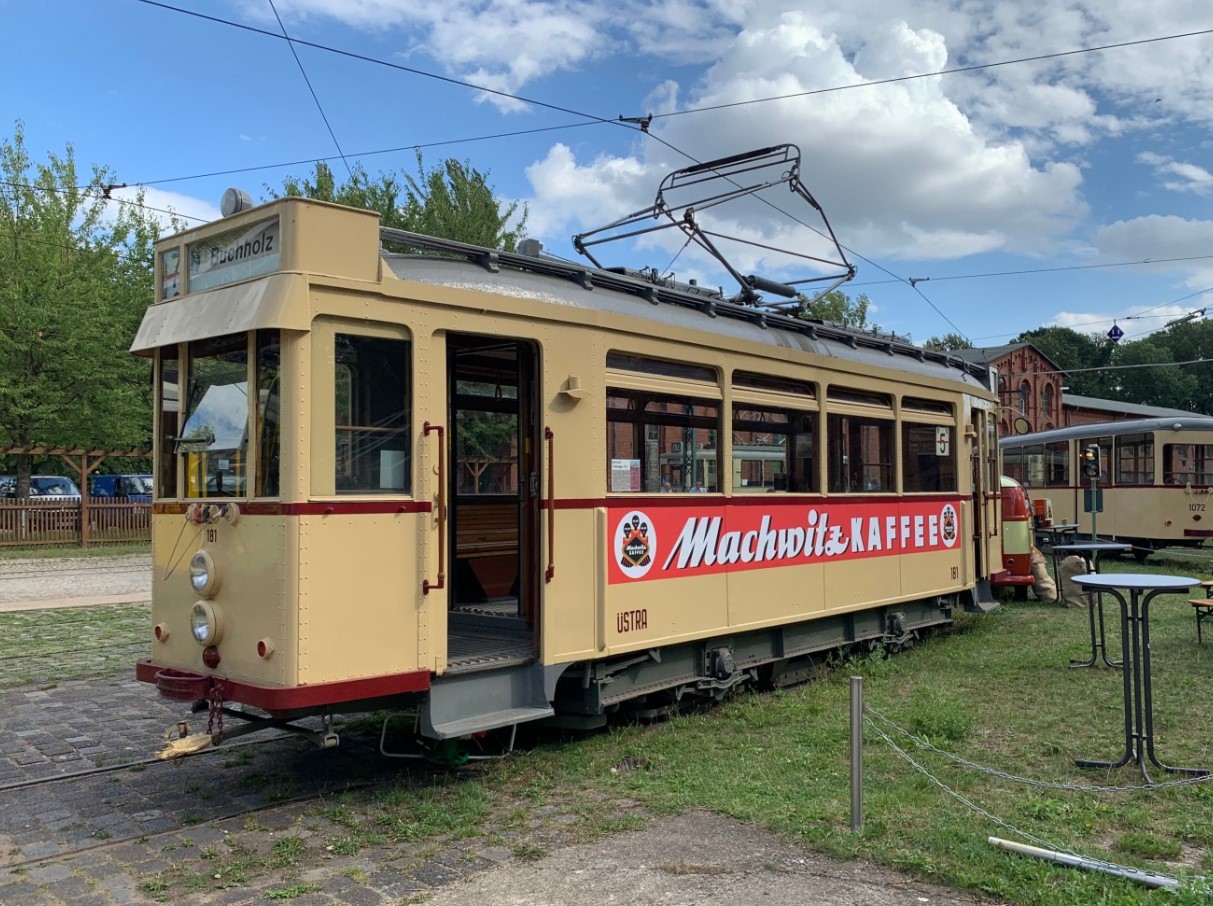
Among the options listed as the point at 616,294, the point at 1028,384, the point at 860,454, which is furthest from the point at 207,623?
the point at 1028,384

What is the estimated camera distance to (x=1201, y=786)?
561 cm

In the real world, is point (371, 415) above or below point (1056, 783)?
above

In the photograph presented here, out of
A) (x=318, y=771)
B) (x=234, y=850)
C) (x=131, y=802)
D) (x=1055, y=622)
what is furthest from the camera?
(x=1055, y=622)

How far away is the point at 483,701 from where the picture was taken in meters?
5.86

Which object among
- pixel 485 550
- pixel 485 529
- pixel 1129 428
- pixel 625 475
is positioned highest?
pixel 1129 428

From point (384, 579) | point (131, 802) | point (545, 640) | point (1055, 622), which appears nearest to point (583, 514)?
point (545, 640)

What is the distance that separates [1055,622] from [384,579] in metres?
9.95

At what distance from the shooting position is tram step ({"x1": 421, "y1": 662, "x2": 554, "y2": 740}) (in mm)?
5578

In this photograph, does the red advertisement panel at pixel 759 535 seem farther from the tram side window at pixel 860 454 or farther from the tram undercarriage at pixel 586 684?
the tram undercarriage at pixel 586 684

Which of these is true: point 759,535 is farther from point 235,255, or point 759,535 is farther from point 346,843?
point 235,255

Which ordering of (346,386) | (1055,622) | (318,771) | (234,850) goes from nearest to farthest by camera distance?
(234,850) → (346,386) → (318,771) → (1055,622)

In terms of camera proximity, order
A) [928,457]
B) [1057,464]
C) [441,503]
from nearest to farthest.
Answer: [441,503] < [928,457] < [1057,464]

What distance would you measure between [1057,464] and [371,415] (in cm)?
2284

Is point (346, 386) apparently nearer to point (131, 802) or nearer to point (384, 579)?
point (384, 579)
